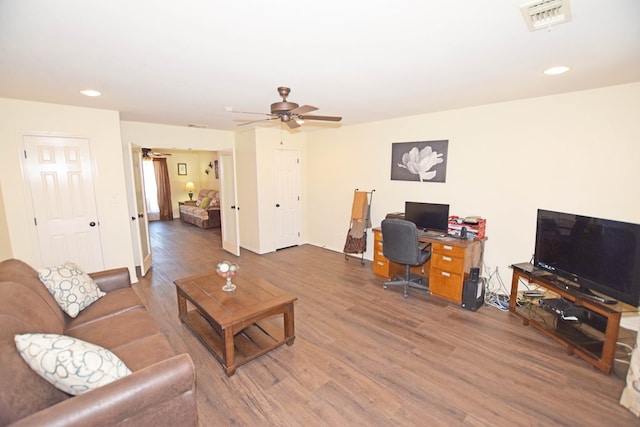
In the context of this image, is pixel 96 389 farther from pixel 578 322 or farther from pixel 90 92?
pixel 578 322

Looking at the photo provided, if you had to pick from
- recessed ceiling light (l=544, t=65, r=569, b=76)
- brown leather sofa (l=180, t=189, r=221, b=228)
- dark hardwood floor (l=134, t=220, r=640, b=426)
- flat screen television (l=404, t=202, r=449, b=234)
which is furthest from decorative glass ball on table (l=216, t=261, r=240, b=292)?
brown leather sofa (l=180, t=189, r=221, b=228)

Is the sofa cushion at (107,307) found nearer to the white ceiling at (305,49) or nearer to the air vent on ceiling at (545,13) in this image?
the white ceiling at (305,49)

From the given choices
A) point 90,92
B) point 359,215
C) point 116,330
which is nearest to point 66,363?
point 116,330

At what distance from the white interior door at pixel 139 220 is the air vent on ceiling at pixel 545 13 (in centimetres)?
480

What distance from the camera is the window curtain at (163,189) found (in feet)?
30.7

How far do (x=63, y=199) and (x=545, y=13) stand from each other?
16.4 ft

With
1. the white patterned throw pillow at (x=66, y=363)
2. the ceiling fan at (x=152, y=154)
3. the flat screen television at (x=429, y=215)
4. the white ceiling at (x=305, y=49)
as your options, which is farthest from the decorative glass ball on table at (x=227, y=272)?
the ceiling fan at (x=152, y=154)

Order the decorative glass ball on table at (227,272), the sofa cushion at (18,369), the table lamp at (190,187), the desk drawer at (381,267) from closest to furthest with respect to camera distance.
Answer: the sofa cushion at (18,369), the decorative glass ball on table at (227,272), the desk drawer at (381,267), the table lamp at (190,187)

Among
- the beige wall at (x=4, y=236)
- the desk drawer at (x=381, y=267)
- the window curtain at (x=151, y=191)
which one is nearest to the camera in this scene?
the beige wall at (x=4, y=236)

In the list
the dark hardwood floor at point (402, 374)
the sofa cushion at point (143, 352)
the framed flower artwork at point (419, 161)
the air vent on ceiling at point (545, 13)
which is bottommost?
the dark hardwood floor at point (402, 374)

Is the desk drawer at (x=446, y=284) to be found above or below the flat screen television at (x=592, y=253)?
below

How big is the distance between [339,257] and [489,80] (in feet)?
11.9

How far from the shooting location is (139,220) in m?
4.51

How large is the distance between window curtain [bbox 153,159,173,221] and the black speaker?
9239 mm
